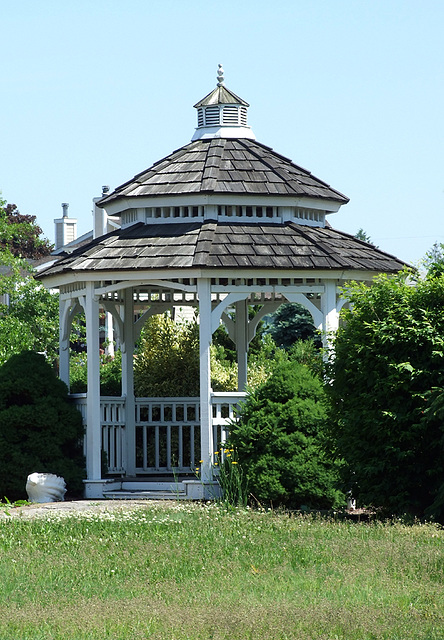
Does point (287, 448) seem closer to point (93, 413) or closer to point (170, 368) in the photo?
point (93, 413)

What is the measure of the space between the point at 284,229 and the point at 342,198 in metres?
1.66

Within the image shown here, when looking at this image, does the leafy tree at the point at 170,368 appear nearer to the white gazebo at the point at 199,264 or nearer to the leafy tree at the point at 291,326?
the white gazebo at the point at 199,264

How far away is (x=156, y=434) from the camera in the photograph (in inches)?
661

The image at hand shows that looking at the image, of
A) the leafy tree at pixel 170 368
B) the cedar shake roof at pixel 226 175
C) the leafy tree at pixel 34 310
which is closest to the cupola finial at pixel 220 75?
the cedar shake roof at pixel 226 175

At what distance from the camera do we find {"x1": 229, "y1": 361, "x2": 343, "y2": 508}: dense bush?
13.1m

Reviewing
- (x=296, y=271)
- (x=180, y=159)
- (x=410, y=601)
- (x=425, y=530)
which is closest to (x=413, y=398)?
(x=425, y=530)

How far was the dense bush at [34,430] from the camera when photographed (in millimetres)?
14656

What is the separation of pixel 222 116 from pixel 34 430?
5.90 m

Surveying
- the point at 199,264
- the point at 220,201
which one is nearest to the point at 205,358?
the point at 199,264

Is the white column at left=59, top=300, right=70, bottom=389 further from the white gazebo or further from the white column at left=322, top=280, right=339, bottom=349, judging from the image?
the white column at left=322, top=280, right=339, bottom=349

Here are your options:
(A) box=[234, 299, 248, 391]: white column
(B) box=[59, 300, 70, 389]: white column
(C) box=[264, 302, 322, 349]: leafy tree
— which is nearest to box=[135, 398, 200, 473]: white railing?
(A) box=[234, 299, 248, 391]: white column

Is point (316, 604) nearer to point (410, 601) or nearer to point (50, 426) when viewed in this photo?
point (410, 601)

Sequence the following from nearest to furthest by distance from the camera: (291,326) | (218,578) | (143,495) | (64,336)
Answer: (218,578)
(143,495)
(64,336)
(291,326)

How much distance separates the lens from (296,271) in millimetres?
14352
